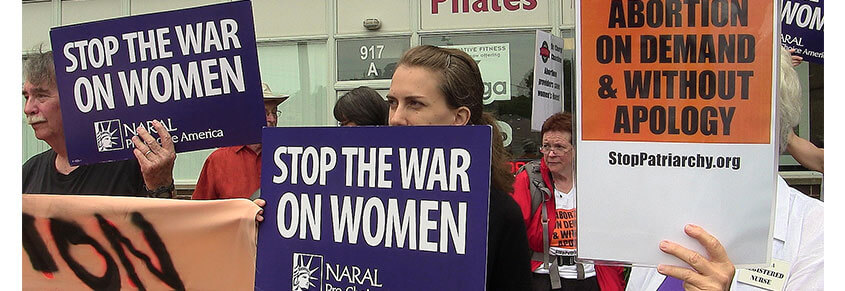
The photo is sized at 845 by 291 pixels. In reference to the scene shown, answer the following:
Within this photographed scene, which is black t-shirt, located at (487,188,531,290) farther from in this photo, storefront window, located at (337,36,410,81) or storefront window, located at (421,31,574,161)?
storefront window, located at (337,36,410,81)

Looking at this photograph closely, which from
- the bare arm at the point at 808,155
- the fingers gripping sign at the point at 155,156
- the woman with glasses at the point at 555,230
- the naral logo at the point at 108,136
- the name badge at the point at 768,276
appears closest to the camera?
the name badge at the point at 768,276

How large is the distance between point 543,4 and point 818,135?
289 cm

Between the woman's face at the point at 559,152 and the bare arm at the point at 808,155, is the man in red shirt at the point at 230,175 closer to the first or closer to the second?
the woman's face at the point at 559,152

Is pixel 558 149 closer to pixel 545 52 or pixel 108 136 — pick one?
pixel 545 52

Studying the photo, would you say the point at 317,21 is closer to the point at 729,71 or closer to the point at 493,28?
the point at 493,28

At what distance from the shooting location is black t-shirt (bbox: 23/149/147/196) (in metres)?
2.95

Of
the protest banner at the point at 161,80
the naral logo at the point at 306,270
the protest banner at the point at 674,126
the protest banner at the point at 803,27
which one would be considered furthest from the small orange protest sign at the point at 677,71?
the protest banner at the point at 803,27

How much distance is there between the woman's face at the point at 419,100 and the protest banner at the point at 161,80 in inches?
34.9

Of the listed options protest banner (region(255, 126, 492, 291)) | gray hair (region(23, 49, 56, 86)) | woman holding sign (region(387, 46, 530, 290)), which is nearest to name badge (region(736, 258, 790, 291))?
woman holding sign (region(387, 46, 530, 290))

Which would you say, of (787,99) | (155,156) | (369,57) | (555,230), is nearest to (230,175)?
(155,156)

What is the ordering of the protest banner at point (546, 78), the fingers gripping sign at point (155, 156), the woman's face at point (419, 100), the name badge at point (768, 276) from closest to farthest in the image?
the name badge at point (768, 276), the woman's face at point (419, 100), the fingers gripping sign at point (155, 156), the protest banner at point (546, 78)

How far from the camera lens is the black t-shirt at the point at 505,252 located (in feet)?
6.47

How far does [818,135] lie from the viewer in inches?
266

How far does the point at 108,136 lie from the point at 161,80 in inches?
12.2
